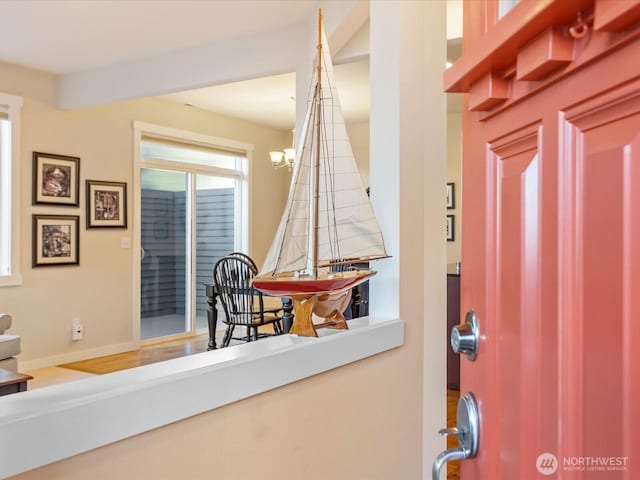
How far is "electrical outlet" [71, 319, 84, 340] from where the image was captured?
515 centimetres

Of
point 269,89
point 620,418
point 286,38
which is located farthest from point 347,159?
point 269,89

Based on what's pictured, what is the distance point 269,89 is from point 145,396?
15.8ft

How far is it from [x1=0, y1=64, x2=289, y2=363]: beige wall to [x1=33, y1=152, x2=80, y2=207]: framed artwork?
0.17ft

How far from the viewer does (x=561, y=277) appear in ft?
1.83

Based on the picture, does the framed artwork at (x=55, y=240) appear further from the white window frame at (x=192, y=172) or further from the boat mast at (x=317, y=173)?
the boat mast at (x=317, y=173)

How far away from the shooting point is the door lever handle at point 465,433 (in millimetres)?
744

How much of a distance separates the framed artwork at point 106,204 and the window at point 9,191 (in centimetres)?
70

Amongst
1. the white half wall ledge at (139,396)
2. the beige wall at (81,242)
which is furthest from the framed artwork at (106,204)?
the white half wall ledge at (139,396)

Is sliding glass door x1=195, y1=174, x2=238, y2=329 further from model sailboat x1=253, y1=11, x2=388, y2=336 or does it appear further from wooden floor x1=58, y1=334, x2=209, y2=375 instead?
model sailboat x1=253, y1=11, x2=388, y2=336

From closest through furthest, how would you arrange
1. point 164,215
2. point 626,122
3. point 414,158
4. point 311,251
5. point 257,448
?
point 626,122, point 257,448, point 311,251, point 414,158, point 164,215

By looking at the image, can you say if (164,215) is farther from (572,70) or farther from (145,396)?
(572,70)

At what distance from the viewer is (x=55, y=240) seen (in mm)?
5008

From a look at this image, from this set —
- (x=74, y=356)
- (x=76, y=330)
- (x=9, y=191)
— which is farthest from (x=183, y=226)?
(x=9, y=191)

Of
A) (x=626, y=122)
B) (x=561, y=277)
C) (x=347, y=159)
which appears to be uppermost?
(x=347, y=159)
